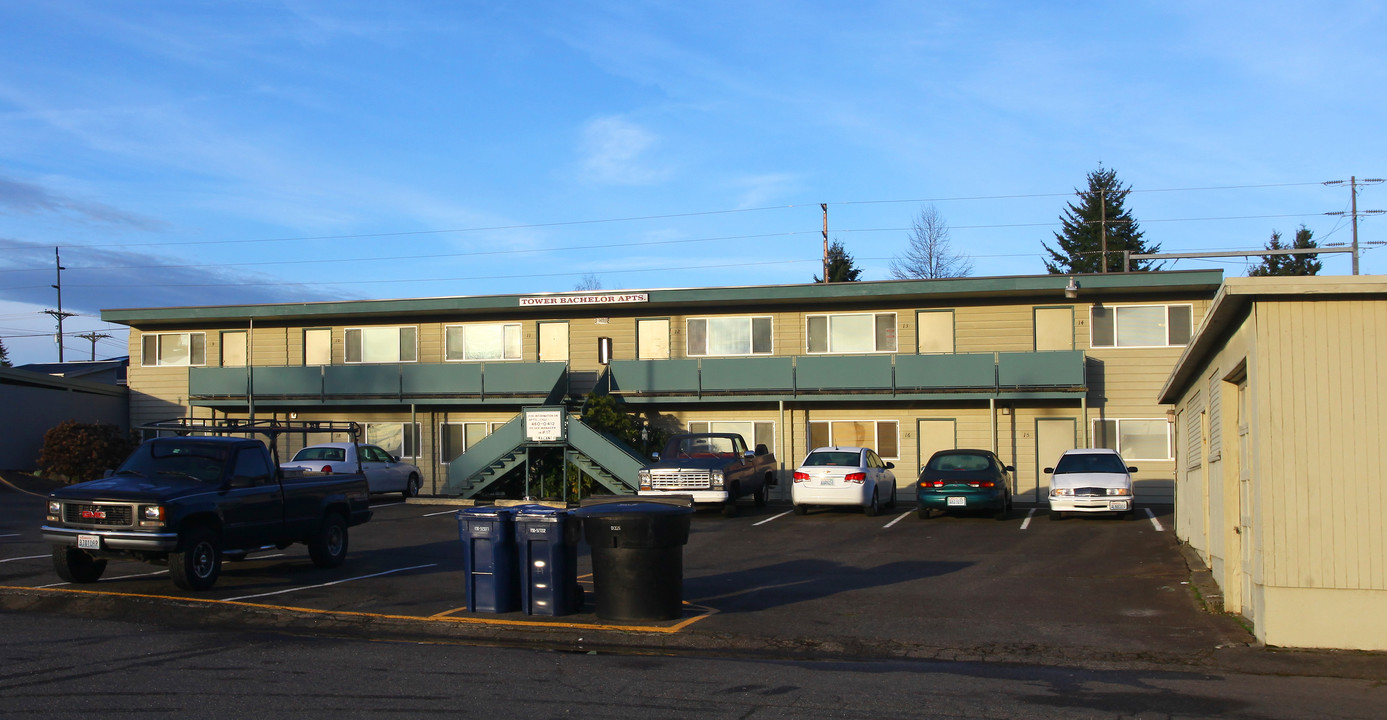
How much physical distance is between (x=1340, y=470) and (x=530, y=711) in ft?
23.2

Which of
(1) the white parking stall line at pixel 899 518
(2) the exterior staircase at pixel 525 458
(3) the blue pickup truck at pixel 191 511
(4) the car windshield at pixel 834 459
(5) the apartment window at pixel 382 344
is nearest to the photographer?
(3) the blue pickup truck at pixel 191 511

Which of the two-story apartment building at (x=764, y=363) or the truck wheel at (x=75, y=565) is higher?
the two-story apartment building at (x=764, y=363)

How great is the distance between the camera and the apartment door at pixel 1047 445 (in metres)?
27.3

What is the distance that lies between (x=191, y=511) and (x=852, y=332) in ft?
64.5

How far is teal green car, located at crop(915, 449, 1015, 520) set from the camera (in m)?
21.6

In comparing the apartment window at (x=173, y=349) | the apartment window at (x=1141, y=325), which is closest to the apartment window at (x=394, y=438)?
the apartment window at (x=173, y=349)

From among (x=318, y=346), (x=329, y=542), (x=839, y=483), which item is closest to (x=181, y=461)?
(x=329, y=542)

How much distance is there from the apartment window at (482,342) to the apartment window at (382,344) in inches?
45.3

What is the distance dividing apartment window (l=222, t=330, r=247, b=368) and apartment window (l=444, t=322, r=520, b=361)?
6.89 meters

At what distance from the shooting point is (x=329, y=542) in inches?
594

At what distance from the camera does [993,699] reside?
7727 mm

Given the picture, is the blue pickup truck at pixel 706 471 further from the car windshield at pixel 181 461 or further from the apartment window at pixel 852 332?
the car windshield at pixel 181 461

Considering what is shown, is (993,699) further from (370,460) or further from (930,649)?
(370,460)

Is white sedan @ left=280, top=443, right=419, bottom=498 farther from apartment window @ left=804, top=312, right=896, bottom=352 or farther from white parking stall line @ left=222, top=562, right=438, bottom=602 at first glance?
apartment window @ left=804, top=312, right=896, bottom=352
